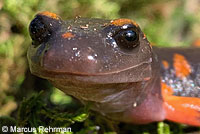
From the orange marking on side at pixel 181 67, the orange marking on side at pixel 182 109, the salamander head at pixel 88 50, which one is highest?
the salamander head at pixel 88 50

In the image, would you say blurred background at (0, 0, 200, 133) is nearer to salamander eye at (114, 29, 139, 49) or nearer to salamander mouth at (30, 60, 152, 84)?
salamander mouth at (30, 60, 152, 84)

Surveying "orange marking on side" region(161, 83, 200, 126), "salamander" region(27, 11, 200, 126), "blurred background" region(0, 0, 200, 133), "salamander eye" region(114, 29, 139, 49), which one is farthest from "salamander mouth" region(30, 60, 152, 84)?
"blurred background" region(0, 0, 200, 133)

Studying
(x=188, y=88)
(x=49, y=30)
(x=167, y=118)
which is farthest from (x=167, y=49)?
(x=49, y=30)

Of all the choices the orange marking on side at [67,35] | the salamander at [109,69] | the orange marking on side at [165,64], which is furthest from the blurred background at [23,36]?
the orange marking on side at [67,35]

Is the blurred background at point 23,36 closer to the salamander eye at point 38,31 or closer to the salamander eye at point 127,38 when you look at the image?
the salamander eye at point 38,31

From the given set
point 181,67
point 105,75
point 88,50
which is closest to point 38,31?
point 88,50

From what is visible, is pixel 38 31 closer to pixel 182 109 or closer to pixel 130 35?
pixel 130 35

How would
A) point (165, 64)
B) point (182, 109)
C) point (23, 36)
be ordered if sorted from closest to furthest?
point (182, 109)
point (165, 64)
point (23, 36)
